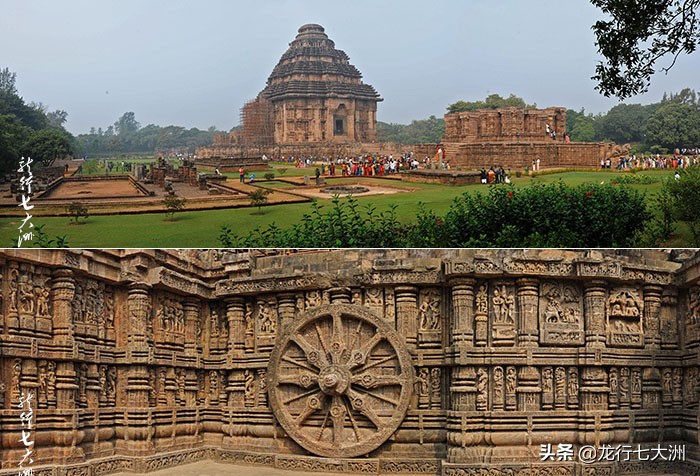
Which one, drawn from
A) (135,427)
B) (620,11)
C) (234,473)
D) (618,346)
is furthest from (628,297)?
(135,427)

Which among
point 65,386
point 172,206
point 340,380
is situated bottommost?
point 340,380

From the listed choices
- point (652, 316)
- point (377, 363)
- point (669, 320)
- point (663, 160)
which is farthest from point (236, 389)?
point (663, 160)

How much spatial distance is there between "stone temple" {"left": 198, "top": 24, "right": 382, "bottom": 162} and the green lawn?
32173 mm

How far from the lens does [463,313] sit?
8703 mm

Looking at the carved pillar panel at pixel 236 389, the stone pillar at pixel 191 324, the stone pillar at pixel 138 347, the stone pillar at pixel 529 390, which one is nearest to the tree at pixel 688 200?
the stone pillar at pixel 529 390

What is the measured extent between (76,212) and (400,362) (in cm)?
495

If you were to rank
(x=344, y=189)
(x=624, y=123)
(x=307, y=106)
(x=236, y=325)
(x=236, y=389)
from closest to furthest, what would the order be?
(x=236, y=389) → (x=236, y=325) → (x=624, y=123) → (x=344, y=189) → (x=307, y=106)

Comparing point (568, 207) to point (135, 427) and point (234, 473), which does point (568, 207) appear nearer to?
point (234, 473)

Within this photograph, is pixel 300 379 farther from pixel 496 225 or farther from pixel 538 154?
pixel 538 154

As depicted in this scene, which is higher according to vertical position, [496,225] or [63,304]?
[496,225]

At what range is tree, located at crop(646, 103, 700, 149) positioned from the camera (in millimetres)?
11742

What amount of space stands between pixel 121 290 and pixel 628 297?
659cm

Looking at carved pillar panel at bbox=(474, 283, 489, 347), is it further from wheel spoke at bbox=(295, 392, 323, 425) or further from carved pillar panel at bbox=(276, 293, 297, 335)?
carved pillar panel at bbox=(276, 293, 297, 335)

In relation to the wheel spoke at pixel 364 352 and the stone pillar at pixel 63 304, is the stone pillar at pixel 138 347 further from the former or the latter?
the wheel spoke at pixel 364 352
